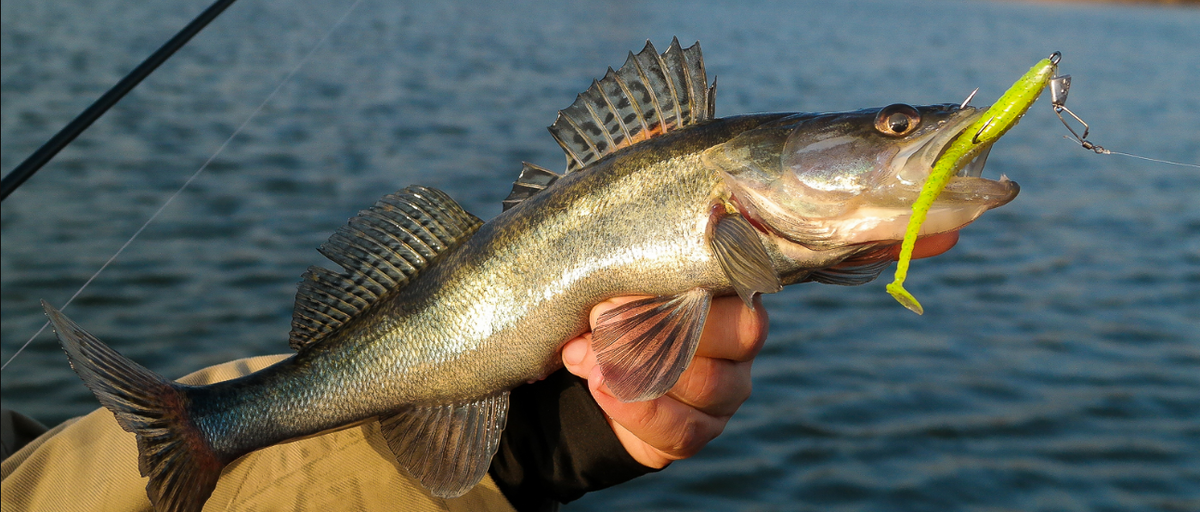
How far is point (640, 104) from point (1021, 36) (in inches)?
980

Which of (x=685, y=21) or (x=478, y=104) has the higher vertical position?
(x=685, y=21)

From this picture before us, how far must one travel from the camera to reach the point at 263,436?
214 cm

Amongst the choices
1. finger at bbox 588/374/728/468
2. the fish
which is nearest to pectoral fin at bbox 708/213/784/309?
the fish

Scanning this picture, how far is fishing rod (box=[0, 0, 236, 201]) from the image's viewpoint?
264 cm

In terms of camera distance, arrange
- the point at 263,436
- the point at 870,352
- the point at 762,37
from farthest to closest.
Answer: the point at 762,37, the point at 870,352, the point at 263,436

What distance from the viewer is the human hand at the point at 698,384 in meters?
2.21

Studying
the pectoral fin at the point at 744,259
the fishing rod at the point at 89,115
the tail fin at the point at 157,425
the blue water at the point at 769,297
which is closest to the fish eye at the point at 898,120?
the pectoral fin at the point at 744,259

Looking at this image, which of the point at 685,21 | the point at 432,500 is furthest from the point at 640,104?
the point at 685,21

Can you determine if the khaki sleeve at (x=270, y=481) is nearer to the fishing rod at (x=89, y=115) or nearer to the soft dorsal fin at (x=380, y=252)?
the soft dorsal fin at (x=380, y=252)

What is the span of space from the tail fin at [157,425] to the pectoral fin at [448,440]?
0.44m

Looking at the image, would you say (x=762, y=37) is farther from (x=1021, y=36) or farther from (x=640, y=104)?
(x=640, y=104)

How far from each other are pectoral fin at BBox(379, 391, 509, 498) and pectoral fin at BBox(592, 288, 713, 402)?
343 millimetres

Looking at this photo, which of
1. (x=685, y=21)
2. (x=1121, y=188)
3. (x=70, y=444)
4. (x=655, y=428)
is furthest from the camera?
(x=685, y=21)

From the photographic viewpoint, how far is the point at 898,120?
6.37ft
